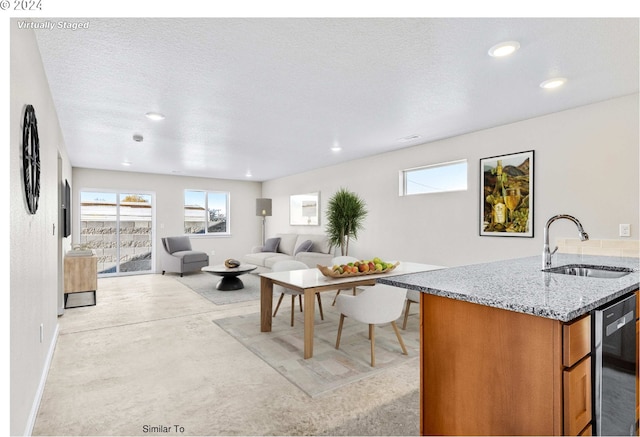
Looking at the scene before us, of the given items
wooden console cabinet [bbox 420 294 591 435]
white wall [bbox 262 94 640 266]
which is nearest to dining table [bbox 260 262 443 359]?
white wall [bbox 262 94 640 266]

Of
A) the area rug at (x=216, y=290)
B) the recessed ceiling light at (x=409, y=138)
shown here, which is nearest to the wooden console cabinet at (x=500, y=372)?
the recessed ceiling light at (x=409, y=138)

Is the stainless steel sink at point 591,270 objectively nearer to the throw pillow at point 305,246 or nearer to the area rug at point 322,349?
the area rug at point 322,349

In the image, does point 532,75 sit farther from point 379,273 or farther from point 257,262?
point 257,262

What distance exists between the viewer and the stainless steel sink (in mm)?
Answer: 2193

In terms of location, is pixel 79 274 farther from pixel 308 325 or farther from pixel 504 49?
pixel 504 49

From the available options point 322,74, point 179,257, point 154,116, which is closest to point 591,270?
point 322,74

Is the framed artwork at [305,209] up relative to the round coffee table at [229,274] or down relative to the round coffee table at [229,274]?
up

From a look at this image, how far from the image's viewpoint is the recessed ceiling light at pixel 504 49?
2.13 m

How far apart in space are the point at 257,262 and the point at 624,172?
5.88 metres

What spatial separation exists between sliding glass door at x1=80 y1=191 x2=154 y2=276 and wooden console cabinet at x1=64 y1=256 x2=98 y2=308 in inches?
117

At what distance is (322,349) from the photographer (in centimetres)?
308

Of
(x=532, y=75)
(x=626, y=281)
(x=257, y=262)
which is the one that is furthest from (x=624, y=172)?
(x=257, y=262)

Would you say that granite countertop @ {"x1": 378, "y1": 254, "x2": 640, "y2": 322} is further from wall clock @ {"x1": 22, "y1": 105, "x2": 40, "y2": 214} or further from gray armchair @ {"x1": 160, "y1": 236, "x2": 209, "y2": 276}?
gray armchair @ {"x1": 160, "y1": 236, "x2": 209, "y2": 276}

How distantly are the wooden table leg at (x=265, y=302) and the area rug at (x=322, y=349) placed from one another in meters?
0.08
